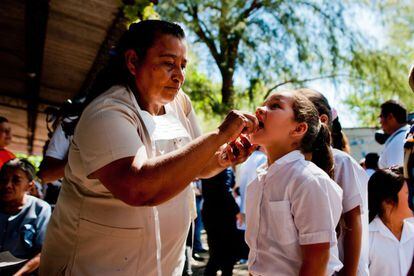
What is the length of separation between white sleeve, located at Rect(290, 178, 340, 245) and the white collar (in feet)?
3.53

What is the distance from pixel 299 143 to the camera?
7.20 feet

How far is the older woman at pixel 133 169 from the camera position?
1.47 meters

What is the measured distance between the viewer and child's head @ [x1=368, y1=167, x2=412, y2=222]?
2846mm

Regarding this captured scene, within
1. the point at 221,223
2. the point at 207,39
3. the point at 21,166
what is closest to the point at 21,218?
the point at 21,166

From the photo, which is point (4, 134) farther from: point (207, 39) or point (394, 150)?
point (207, 39)

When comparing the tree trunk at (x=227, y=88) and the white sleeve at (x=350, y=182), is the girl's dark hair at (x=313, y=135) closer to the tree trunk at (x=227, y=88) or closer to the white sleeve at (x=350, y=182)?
the white sleeve at (x=350, y=182)

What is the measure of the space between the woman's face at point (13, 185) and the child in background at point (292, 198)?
6.98 feet

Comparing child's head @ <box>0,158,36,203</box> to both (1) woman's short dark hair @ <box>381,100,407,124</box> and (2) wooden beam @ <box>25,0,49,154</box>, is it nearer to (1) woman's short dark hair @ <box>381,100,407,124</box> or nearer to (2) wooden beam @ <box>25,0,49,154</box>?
(2) wooden beam @ <box>25,0,49,154</box>

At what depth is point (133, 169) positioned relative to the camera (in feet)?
4.74

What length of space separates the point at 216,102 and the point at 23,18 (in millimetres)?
7308

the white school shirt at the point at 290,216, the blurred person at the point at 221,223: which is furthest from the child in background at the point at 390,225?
the blurred person at the point at 221,223

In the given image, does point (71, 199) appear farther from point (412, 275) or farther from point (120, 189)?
point (412, 275)

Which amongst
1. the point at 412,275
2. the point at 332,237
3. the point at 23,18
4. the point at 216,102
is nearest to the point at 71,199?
the point at 332,237

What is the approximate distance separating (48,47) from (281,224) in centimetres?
599
